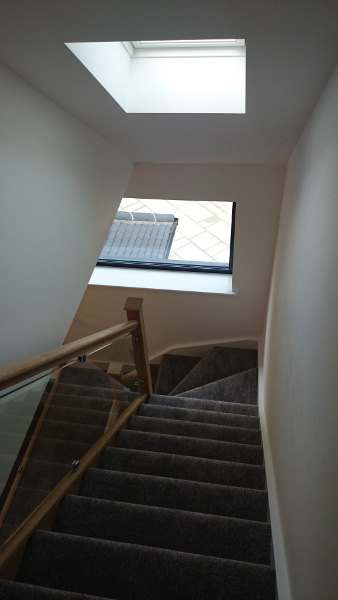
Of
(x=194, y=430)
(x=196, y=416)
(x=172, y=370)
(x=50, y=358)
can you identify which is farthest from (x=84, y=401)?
(x=172, y=370)

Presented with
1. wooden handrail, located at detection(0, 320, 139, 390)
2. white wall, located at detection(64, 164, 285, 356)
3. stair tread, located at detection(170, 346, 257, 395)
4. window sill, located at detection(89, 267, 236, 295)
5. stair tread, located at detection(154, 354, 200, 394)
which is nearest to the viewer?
wooden handrail, located at detection(0, 320, 139, 390)

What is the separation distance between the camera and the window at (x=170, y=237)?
5.57 meters

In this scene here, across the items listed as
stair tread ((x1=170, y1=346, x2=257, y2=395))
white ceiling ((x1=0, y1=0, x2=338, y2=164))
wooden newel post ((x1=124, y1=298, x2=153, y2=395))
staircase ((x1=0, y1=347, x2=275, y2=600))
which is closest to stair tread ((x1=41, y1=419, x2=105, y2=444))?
staircase ((x1=0, y1=347, x2=275, y2=600))

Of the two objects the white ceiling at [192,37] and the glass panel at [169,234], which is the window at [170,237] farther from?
the white ceiling at [192,37]

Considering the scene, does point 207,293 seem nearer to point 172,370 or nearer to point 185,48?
point 172,370

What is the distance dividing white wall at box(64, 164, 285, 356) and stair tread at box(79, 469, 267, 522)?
247 centimetres

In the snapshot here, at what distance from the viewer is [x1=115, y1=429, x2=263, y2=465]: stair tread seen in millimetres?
3023

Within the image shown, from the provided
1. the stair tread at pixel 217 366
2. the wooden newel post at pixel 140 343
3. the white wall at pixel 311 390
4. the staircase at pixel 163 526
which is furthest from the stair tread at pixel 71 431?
the stair tread at pixel 217 366

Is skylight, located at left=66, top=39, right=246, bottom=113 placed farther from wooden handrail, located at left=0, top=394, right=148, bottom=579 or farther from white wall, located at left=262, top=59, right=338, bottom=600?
wooden handrail, located at left=0, top=394, right=148, bottom=579

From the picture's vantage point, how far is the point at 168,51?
2.75 metres

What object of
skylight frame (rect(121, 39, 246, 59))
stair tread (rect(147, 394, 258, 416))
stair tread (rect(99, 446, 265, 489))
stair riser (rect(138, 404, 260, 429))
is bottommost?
stair tread (rect(147, 394, 258, 416))

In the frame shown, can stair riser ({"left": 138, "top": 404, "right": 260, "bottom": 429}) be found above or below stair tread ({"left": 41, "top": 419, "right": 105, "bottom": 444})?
below

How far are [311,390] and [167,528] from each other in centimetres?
97

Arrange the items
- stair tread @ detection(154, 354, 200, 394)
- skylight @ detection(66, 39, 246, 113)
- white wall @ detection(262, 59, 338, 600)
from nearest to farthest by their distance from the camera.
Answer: white wall @ detection(262, 59, 338, 600)
skylight @ detection(66, 39, 246, 113)
stair tread @ detection(154, 354, 200, 394)
